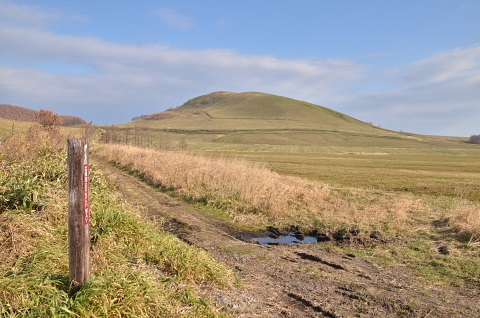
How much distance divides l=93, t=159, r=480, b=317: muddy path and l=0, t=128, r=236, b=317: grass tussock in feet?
2.10

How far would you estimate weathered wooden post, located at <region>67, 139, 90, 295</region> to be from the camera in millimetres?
4000

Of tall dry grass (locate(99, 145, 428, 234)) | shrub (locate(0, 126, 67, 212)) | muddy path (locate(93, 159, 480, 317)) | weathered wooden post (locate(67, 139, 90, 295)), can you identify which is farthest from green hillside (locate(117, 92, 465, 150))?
weathered wooden post (locate(67, 139, 90, 295))

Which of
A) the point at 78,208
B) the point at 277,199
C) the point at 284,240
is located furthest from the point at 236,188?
the point at 78,208

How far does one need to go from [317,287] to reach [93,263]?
153 inches

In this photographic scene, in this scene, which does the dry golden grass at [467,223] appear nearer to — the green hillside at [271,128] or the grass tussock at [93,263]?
the grass tussock at [93,263]

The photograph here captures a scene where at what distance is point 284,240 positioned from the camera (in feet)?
38.5

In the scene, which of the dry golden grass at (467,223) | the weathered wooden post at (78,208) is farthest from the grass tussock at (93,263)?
the dry golden grass at (467,223)

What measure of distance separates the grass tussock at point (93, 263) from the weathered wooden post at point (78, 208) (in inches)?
9.1

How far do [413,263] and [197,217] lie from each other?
7045 mm

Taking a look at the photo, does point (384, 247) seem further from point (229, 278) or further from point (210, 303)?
point (210, 303)

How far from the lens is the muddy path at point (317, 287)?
5703 mm

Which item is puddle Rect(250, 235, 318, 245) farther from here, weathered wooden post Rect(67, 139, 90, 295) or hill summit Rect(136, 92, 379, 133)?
→ hill summit Rect(136, 92, 379, 133)

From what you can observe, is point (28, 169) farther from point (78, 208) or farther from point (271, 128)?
point (271, 128)

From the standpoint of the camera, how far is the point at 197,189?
664 inches
